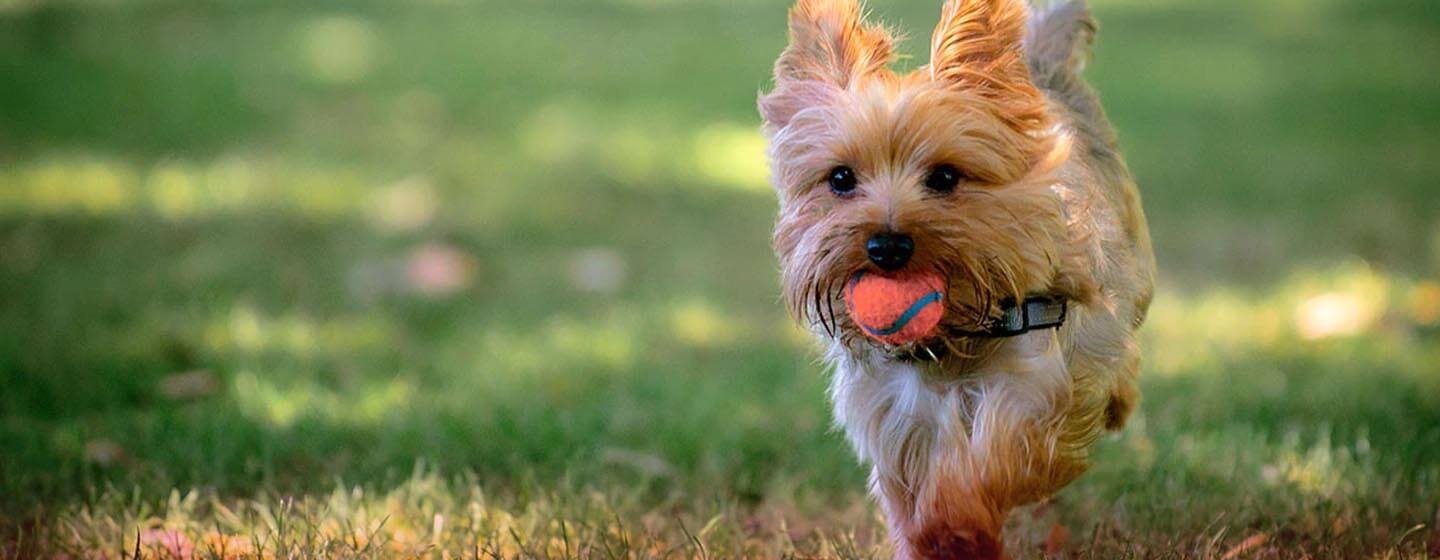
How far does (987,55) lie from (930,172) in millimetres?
331

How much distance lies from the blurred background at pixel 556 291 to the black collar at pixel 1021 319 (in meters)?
0.67

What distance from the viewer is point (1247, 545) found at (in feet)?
13.4

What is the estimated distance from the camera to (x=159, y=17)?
13.6m

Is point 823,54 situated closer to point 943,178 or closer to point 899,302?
point 943,178

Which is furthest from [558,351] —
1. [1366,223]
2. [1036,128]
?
[1366,223]

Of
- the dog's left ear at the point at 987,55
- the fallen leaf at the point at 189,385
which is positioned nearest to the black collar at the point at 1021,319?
the dog's left ear at the point at 987,55

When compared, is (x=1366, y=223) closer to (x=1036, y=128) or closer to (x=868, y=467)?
(x=868, y=467)

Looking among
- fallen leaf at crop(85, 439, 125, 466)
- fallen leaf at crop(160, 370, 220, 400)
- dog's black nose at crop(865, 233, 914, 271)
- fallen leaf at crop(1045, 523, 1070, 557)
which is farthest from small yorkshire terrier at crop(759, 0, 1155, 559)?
fallen leaf at crop(160, 370, 220, 400)

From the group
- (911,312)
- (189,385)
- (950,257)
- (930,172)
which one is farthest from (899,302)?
(189,385)

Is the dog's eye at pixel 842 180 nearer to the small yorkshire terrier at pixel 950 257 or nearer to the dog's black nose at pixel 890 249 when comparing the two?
the small yorkshire terrier at pixel 950 257

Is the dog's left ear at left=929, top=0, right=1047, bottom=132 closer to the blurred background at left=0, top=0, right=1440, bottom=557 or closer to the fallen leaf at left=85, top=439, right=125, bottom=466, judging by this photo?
the blurred background at left=0, top=0, right=1440, bottom=557

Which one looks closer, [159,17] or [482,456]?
[482,456]

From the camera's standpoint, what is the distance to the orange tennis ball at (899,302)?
3.37m

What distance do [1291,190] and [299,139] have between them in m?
6.24
